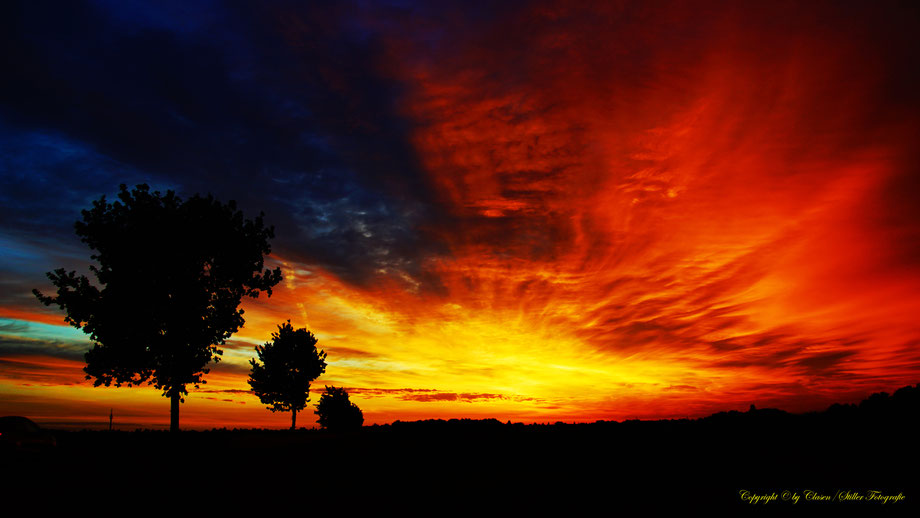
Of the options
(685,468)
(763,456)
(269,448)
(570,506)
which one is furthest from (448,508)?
(269,448)

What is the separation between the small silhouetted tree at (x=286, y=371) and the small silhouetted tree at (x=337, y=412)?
6935 millimetres

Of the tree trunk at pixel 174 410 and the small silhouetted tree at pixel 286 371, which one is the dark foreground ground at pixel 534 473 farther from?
the small silhouetted tree at pixel 286 371

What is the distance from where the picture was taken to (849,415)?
19172 mm

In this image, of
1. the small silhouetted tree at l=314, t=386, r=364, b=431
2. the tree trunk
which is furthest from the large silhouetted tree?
the small silhouetted tree at l=314, t=386, r=364, b=431

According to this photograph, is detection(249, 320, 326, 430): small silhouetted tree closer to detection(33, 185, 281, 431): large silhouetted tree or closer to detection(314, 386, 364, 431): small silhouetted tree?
detection(314, 386, 364, 431): small silhouetted tree

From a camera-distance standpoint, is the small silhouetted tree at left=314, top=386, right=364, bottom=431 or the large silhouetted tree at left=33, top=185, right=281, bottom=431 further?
the small silhouetted tree at left=314, top=386, right=364, bottom=431

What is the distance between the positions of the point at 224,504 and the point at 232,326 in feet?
75.1

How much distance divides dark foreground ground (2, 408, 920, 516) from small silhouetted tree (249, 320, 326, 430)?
26.6 m

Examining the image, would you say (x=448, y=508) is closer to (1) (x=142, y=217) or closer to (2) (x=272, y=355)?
(1) (x=142, y=217)

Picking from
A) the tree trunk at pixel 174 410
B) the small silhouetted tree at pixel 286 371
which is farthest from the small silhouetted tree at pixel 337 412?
the tree trunk at pixel 174 410

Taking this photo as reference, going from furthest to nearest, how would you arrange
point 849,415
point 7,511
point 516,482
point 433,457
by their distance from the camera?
point 433,457 < point 849,415 < point 516,482 < point 7,511

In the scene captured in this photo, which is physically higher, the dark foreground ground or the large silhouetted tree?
the large silhouetted tree

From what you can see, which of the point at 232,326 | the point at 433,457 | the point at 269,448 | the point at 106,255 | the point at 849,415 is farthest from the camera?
the point at 232,326

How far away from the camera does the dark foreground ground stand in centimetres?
1295
